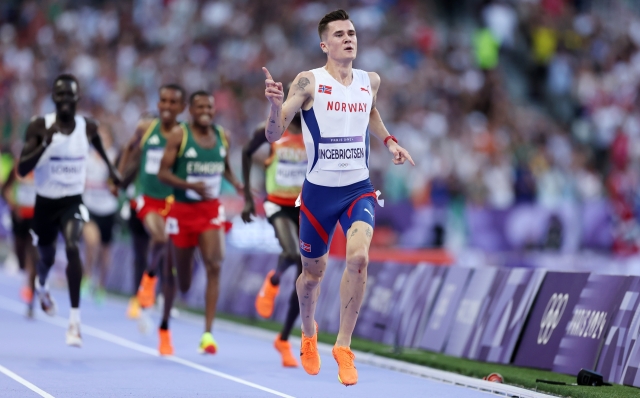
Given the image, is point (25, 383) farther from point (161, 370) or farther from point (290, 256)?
point (290, 256)

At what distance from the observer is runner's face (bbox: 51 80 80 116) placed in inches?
466

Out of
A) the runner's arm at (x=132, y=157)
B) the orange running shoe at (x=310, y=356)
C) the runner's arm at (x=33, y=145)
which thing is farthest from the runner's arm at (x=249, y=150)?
the orange running shoe at (x=310, y=356)

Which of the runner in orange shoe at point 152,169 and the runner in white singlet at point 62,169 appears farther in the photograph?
the runner in orange shoe at point 152,169

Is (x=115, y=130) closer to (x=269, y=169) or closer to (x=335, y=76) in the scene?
(x=269, y=169)

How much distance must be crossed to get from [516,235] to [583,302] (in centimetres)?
1191

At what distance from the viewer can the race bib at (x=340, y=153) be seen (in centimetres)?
862

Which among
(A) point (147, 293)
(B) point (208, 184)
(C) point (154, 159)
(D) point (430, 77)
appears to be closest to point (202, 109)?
(B) point (208, 184)

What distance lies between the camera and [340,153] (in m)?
8.64

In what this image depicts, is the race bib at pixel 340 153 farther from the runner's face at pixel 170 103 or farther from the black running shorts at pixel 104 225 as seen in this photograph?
the black running shorts at pixel 104 225

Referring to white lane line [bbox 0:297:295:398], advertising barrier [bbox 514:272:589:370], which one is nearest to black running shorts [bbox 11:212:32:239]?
white lane line [bbox 0:297:295:398]

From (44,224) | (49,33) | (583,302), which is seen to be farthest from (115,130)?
(583,302)

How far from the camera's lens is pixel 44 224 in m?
12.1

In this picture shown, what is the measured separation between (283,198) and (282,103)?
11.8 feet

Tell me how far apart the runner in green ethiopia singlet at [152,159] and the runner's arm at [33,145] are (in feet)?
9.00
